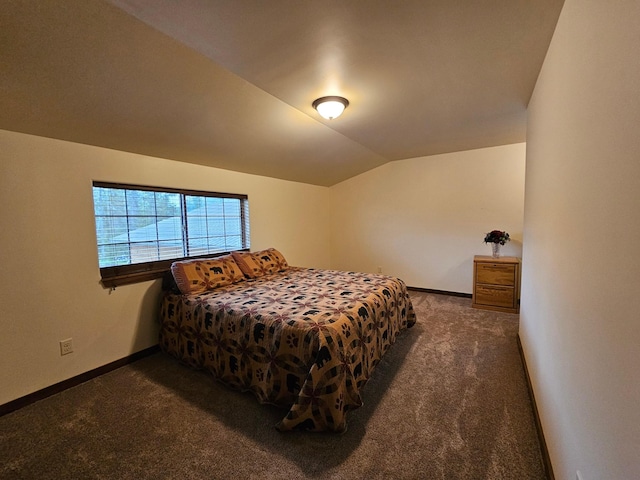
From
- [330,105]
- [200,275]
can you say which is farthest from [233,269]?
[330,105]

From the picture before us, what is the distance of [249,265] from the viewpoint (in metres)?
3.22

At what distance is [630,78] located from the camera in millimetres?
657

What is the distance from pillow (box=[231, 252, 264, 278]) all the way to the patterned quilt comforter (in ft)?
1.02

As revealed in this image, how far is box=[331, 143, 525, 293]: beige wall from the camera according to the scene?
3.86m

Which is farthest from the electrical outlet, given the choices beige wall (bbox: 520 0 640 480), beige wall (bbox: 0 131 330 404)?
beige wall (bbox: 520 0 640 480)

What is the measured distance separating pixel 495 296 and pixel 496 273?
0.30 m

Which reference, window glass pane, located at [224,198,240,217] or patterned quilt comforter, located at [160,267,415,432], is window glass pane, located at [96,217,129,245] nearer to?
patterned quilt comforter, located at [160,267,415,432]

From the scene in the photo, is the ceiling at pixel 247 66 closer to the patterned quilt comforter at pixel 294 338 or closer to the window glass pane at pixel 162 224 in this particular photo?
the window glass pane at pixel 162 224

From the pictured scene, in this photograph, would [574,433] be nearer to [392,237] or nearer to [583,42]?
[583,42]

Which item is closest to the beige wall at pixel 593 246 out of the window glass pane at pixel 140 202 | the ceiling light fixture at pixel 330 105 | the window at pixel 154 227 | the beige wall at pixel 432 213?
the ceiling light fixture at pixel 330 105

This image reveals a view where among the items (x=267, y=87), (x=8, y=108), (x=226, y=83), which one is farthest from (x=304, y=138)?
(x=8, y=108)

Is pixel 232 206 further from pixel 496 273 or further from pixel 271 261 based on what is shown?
pixel 496 273

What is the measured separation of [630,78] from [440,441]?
1.76 metres

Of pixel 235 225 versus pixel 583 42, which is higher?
pixel 583 42
